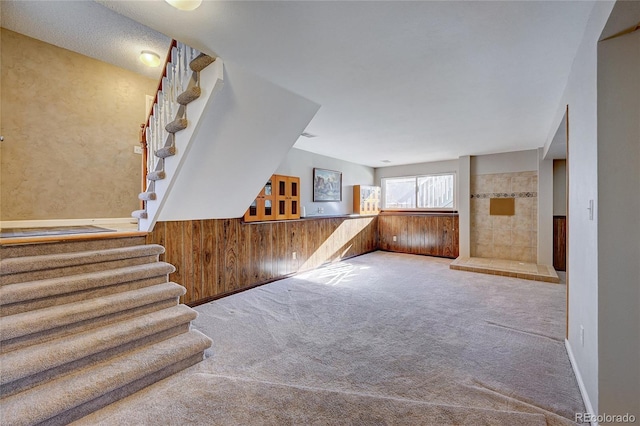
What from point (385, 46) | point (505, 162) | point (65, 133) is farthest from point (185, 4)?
point (505, 162)

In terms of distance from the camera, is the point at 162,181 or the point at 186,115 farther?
the point at 162,181

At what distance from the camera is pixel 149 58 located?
343cm

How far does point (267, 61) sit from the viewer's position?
2291mm

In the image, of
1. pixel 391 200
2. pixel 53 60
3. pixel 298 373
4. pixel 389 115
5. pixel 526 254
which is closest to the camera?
pixel 298 373

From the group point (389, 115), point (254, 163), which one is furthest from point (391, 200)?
point (254, 163)

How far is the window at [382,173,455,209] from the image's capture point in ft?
22.7

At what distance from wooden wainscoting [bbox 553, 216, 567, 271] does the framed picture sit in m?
4.37

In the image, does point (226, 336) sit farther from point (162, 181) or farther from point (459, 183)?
point (459, 183)

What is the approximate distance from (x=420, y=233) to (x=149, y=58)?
6.29 meters

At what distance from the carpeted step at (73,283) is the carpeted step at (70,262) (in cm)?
5

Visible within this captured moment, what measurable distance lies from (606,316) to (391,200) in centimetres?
655

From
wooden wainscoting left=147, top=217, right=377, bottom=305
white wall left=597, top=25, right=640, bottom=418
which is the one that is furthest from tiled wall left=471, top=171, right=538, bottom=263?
white wall left=597, top=25, right=640, bottom=418

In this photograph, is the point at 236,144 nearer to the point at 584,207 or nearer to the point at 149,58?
the point at 149,58

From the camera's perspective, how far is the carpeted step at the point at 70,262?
1.98 m
